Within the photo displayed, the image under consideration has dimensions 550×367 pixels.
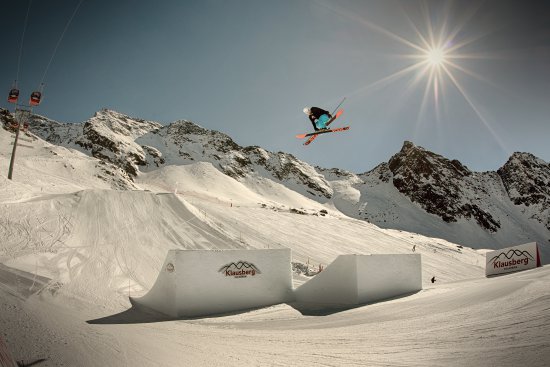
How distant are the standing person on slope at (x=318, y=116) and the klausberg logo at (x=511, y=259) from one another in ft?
43.5

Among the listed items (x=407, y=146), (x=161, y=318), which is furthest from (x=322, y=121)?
(x=407, y=146)

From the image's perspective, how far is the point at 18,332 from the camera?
217 inches

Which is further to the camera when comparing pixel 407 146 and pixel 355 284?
pixel 407 146

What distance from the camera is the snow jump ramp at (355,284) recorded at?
12.5 m

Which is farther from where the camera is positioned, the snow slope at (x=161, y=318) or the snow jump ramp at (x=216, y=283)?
the snow jump ramp at (x=216, y=283)

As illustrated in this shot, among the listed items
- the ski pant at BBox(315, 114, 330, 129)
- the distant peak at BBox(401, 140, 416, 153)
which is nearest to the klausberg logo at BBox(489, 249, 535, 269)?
the ski pant at BBox(315, 114, 330, 129)

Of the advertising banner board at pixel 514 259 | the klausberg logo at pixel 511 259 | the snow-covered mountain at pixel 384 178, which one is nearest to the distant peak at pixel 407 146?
the snow-covered mountain at pixel 384 178

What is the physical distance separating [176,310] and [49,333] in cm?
503

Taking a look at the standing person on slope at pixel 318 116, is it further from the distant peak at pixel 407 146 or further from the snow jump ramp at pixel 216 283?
the distant peak at pixel 407 146

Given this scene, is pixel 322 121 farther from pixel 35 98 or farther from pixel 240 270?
pixel 35 98

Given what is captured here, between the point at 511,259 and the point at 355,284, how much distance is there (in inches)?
447

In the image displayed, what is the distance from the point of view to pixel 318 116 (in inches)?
515

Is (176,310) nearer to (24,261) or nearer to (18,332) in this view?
(18,332)

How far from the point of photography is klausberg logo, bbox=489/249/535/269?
672 inches
